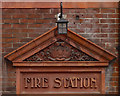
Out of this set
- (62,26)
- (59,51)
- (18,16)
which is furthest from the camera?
(18,16)

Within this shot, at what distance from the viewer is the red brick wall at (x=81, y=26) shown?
22.8 feet

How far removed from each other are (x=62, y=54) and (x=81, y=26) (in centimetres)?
100

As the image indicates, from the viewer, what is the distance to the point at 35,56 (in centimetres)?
692

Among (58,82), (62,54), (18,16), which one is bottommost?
(58,82)

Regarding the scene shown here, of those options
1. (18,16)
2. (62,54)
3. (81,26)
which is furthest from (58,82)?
(18,16)

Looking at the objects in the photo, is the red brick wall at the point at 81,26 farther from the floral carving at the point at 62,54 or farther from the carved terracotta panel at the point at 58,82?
the floral carving at the point at 62,54

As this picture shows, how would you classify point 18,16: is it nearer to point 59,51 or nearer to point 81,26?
point 59,51

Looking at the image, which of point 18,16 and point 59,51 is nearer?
point 59,51

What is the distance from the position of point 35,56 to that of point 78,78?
1430mm

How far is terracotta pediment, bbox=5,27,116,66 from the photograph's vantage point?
6855mm

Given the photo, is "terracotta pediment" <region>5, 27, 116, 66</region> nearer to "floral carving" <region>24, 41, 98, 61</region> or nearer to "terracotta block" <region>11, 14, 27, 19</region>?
"floral carving" <region>24, 41, 98, 61</region>

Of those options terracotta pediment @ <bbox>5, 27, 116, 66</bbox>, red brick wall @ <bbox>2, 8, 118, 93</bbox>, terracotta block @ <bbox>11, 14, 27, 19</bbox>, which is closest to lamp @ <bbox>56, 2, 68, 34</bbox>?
terracotta pediment @ <bbox>5, 27, 116, 66</bbox>

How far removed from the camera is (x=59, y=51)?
271 inches

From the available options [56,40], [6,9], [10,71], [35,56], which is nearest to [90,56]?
[56,40]
